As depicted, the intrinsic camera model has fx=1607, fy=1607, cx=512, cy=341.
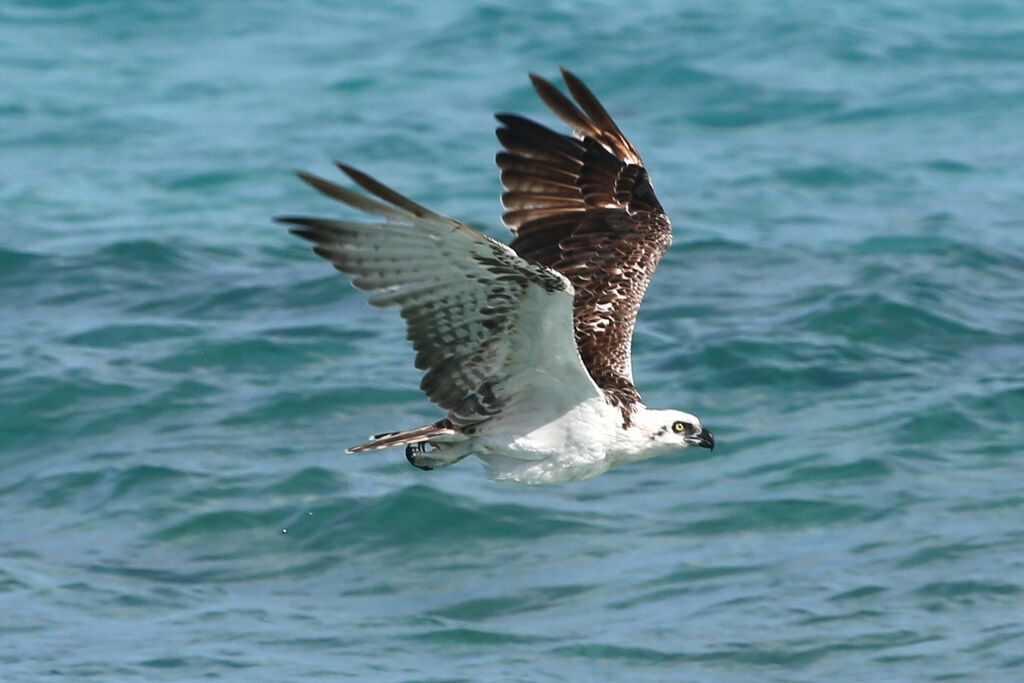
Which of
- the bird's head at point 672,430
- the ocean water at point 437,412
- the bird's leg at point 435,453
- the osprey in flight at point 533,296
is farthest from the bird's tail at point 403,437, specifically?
the ocean water at point 437,412

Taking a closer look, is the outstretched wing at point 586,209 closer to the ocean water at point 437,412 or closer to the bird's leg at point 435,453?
the bird's leg at point 435,453

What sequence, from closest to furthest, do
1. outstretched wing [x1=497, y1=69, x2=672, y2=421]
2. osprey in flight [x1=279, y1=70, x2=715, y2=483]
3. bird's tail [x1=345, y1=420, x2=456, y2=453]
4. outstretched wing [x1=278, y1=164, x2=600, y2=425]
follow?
outstretched wing [x1=278, y1=164, x2=600, y2=425]
osprey in flight [x1=279, y1=70, x2=715, y2=483]
bird's tail [x1=345, y1=420, x2=456, y2=453]
outstretched wing [x1=497, y1=69, x2=672, y2=421]

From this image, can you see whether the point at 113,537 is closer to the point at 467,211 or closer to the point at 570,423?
the point at 570,423

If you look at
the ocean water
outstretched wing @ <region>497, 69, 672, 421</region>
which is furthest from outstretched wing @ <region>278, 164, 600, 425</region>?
the ocean water

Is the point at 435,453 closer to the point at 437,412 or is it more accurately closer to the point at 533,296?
the point at 533,296

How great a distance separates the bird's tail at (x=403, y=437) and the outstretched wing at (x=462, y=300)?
93mm

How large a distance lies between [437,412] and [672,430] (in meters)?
4.91

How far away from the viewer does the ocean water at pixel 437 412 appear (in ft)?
34.4

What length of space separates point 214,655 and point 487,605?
1871 millimetres

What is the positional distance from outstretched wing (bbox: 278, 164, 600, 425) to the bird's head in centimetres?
52

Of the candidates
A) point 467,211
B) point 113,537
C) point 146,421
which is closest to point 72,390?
point 146,421

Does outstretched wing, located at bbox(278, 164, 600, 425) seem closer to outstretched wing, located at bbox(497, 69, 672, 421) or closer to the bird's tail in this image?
the bird's tail

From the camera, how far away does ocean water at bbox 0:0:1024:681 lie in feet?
34.4

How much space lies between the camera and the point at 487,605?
10883 mm
